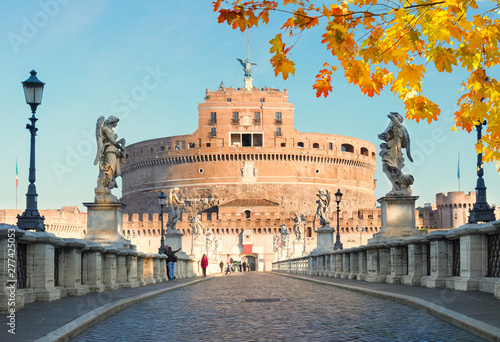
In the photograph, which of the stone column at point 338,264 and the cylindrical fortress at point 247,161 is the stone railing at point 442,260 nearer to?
the stone column at point 338,264

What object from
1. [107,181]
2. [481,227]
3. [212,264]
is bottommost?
[212,264]

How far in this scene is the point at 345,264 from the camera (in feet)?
57.6

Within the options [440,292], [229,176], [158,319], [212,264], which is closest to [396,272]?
[440,292]

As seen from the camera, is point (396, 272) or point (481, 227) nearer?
point (481, 227)

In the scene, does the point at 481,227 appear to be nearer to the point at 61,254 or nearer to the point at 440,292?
the point at 440,292

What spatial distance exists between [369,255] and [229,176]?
70240 mm

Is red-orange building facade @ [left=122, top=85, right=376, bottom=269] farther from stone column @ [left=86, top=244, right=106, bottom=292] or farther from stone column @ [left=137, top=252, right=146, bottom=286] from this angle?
stone column @ [left=86, top=244, right=106, bottom=292]

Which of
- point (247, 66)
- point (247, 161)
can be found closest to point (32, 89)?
point (247, 161)

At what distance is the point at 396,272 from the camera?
1210 centimetres

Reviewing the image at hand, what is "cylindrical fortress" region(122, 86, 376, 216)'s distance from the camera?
83875 millimetres

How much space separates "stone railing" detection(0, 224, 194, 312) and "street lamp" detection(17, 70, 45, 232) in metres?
1.21

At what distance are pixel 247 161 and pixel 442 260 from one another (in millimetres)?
73727

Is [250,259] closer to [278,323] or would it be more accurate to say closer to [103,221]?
[103,221]

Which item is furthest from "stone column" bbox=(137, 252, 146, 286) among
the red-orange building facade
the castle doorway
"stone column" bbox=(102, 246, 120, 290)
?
the red-orange building facade
